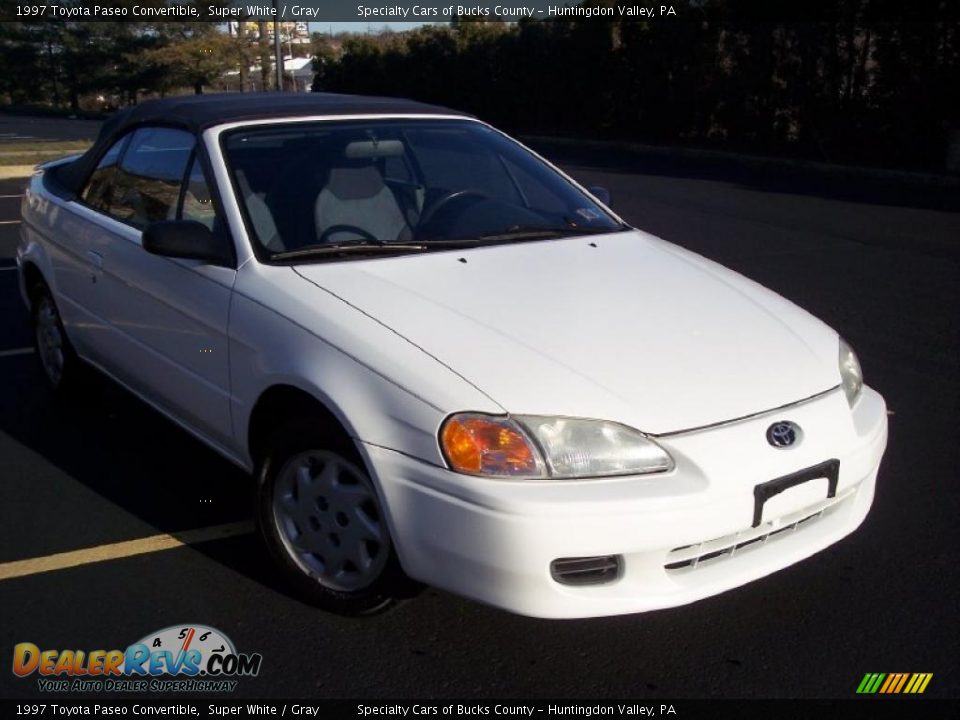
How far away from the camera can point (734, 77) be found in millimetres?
21453


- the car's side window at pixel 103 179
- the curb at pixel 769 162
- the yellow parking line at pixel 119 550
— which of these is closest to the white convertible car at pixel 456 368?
the car's side window at pixel 103 179

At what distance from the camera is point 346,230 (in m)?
4.00

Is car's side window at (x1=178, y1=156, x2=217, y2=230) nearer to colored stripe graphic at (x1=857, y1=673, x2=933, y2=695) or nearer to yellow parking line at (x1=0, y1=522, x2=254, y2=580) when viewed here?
yellow parking line at (x1=0, y1=522, x2=254, y2=580)

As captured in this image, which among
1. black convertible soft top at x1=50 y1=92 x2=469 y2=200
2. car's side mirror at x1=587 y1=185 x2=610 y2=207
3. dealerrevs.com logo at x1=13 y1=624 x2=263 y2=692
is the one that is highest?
black convertible soft top at x1=50 y1=92 x2=469 y2=200

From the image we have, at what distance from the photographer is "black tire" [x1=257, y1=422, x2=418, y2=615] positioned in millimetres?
3156

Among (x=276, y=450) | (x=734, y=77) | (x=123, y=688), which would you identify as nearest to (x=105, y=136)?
(x=276, y=450)

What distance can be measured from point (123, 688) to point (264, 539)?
68 cm

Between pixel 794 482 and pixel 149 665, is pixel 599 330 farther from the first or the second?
pixel 149 665

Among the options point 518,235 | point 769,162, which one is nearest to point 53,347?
point 518,235

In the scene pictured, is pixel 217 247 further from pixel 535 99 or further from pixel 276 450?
pixel 535 99

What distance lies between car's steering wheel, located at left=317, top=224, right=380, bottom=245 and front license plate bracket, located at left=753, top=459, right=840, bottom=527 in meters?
1.75

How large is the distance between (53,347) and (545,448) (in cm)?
356

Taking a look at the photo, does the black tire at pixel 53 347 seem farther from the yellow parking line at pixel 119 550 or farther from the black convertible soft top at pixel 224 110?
the yellow parking line at pixel 119 550

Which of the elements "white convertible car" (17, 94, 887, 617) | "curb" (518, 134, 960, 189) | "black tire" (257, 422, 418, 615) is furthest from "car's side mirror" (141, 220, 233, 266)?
"curb" (518, 134, 960, 189)
